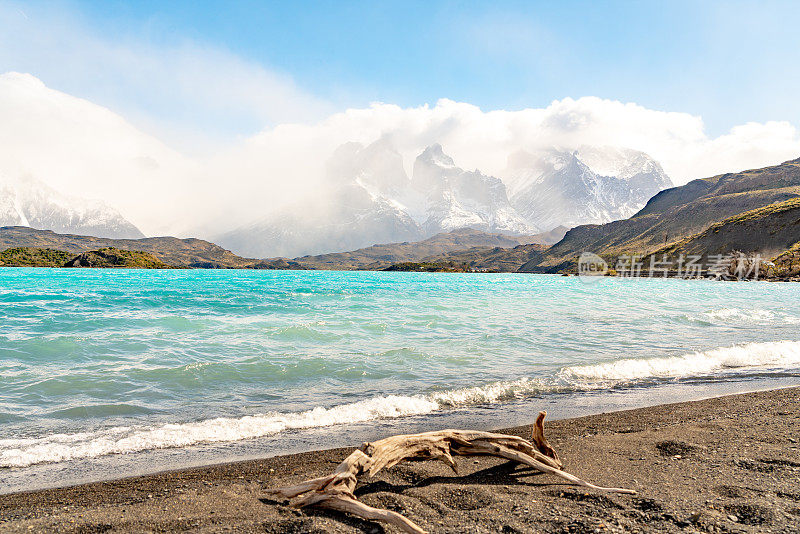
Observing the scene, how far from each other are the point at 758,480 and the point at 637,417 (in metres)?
4.41

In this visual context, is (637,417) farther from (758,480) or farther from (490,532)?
(490,532)

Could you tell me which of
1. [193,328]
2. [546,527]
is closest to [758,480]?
[546,527]

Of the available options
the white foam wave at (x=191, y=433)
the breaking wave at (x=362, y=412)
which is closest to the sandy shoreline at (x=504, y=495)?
the white foam wave at (x=191, y=433)

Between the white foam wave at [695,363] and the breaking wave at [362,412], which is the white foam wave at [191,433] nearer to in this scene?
the breaking wave at [362,412]

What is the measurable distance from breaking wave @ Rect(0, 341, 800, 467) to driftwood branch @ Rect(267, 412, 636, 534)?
4.55 meters

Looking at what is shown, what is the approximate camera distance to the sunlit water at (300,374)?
10.3m

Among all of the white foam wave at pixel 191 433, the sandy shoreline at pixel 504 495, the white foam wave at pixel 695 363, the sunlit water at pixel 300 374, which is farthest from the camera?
the white foam wave at pixel 695 363

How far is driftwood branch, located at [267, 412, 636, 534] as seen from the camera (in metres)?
5.98

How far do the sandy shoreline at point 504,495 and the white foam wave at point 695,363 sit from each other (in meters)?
7.14

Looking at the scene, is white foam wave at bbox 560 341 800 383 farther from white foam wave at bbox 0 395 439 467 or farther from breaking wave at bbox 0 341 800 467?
white foam wave at bbox 0 395 439 467

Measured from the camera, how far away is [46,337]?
72.9 feet

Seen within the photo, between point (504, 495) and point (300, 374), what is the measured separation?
36.3 feet

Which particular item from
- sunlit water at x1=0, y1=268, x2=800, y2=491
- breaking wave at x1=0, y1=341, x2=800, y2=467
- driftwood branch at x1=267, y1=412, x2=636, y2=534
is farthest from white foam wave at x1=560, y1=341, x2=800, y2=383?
driftwood branch at x1=267, y1=412, x2=636, y2=534

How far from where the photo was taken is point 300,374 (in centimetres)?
1644
